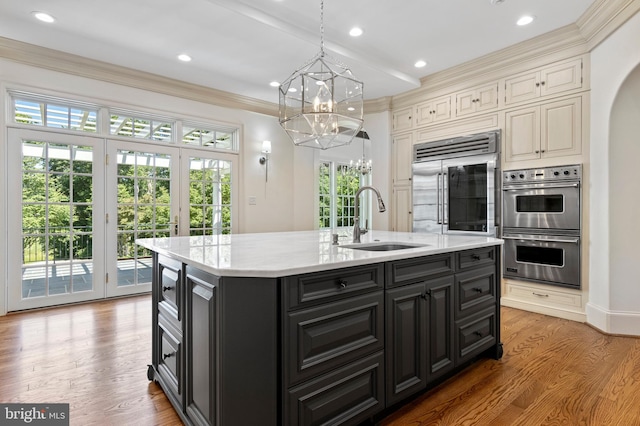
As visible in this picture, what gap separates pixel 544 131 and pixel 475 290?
232cm

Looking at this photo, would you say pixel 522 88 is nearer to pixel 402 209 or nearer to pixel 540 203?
pixel 540 203

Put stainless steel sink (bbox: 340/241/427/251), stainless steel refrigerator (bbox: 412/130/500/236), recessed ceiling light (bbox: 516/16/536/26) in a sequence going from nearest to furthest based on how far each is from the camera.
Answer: stainless steel sink (bbox: 340/241/427/251) → recessed ceiling light (bbox: 516/16/536/26) → stainless steel refrigerator (bbox: 412/130/500/236)

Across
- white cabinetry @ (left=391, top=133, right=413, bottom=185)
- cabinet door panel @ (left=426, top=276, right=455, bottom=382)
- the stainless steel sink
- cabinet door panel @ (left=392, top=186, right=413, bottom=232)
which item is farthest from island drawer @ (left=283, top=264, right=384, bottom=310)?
white cabinetry @ (left=391, top=133, right=413, bottom=185)

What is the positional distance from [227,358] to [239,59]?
3.56m

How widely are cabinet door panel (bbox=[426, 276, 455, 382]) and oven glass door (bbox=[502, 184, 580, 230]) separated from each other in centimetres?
216

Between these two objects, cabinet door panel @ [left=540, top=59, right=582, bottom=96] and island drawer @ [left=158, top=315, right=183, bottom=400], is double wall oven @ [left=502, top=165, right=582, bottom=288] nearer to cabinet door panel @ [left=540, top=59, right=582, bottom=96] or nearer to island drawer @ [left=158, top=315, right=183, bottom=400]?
cabinet door panel @ [left=540, top=59, right=582, bottom=96]

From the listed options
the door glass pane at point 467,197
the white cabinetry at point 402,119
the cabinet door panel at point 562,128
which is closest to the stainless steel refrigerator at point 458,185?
the door glass pane at point 467,197

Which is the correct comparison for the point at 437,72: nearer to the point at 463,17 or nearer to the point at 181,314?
the point at 463,17

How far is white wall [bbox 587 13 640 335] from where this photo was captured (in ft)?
A: 9.69

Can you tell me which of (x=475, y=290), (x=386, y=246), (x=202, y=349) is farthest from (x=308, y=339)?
(x=475, y=290)

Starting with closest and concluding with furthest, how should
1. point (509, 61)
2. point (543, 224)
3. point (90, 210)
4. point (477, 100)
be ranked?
point (543, 224), point (509, 61), point (90, 210), point (477, 100)

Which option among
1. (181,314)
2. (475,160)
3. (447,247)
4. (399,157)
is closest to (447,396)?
(447,247)

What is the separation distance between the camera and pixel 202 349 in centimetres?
146

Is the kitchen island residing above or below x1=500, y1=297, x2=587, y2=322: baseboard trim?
above
